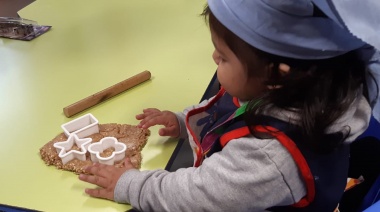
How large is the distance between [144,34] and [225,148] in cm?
65

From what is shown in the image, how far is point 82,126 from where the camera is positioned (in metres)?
0.77

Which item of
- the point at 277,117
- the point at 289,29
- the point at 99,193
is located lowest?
the point at 99,193

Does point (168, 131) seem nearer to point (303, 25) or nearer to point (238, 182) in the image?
point (238, 182)

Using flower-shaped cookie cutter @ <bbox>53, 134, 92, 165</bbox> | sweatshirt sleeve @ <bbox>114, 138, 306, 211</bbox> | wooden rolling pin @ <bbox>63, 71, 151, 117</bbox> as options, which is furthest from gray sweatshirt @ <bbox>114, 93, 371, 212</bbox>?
wooden rolling pin @ <bbox>63, 71, 151, 117</bbox>

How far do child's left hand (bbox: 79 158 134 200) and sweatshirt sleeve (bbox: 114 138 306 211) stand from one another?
0.05 ft

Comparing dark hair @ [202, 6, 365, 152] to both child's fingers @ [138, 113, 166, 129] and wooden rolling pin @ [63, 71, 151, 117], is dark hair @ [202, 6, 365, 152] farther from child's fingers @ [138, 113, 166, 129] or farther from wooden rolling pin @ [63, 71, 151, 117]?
wooden rolling pin @ [63, 71, 151, 117]

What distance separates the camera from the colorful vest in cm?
54

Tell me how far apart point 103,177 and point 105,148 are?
8 centimetres

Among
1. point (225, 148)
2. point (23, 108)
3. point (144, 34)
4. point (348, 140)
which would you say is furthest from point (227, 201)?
point (144, 34)

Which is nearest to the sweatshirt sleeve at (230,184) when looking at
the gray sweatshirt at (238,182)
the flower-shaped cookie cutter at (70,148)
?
the gray sweatshirt at (238,182)

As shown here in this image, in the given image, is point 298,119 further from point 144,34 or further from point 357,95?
point 144,34

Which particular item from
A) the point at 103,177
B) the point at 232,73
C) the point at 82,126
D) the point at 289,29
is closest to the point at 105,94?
the point at 82,126

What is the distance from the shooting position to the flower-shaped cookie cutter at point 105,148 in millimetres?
691

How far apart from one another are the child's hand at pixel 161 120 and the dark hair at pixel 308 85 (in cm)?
23
